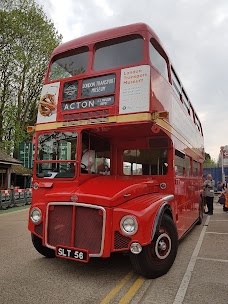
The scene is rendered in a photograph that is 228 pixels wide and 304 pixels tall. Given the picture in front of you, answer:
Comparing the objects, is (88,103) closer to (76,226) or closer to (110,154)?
(110,154)

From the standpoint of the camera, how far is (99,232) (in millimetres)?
4176

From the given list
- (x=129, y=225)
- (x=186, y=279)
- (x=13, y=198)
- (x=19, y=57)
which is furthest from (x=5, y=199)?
(x=186, y=279)

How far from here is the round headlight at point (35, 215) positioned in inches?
190

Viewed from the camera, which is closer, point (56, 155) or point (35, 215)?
point (35, 215)

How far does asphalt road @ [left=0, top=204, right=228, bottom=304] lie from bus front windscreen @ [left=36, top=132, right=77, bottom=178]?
1651 mm

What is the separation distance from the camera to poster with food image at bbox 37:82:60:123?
5.55 meters

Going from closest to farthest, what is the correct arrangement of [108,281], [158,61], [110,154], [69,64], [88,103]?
[108,281] < [88,103] < [158,61] < [69,64] < [110,154]

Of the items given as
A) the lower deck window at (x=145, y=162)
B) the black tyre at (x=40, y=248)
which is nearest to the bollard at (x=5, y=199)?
the black tyre at (x=40, y=248)

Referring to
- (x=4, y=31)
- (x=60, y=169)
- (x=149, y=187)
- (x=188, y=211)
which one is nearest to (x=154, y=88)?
(x=149, y=187)

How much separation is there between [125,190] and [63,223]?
1129mm

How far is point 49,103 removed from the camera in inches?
221

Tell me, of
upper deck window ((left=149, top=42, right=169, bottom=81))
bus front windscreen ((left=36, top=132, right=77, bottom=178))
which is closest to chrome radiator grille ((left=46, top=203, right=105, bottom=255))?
bus front windscreen ((left=36, top=132, right=77, bottom=178))

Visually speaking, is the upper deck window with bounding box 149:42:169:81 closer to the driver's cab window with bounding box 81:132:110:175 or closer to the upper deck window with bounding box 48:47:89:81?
the upper deck window with bounding box 48:47:89:81

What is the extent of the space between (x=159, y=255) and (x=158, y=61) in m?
3.60
